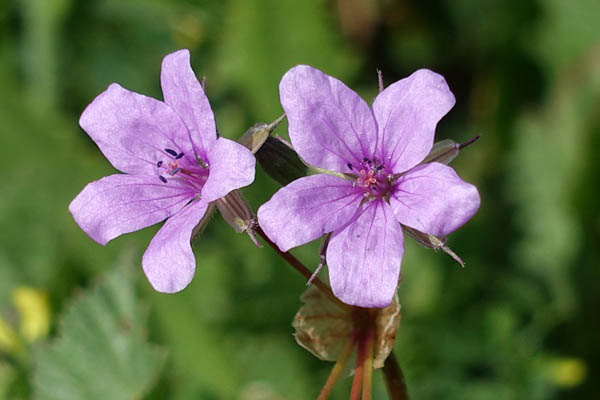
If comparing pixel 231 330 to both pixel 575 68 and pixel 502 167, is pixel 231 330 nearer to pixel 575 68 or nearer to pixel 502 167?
pixel 502 167

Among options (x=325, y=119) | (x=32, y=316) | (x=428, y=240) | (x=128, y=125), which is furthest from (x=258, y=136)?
(x=32, y=316)

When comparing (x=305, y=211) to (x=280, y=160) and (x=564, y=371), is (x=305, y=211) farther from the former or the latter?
(x=564, y=371)

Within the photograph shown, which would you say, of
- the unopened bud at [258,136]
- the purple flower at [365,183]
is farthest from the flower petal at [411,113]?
the unopened bud at [258,136]

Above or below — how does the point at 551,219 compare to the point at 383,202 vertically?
below

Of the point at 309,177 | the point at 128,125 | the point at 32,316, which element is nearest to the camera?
the point at 309,177

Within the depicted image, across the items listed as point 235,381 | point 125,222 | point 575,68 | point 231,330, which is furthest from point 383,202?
point 575,68

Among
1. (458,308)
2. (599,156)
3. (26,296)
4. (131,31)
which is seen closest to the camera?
(26,296)

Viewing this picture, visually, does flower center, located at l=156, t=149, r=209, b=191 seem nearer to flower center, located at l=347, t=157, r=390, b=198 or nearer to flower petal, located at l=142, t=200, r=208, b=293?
flower petal, located at l=142, t=200, r=208, b=293
